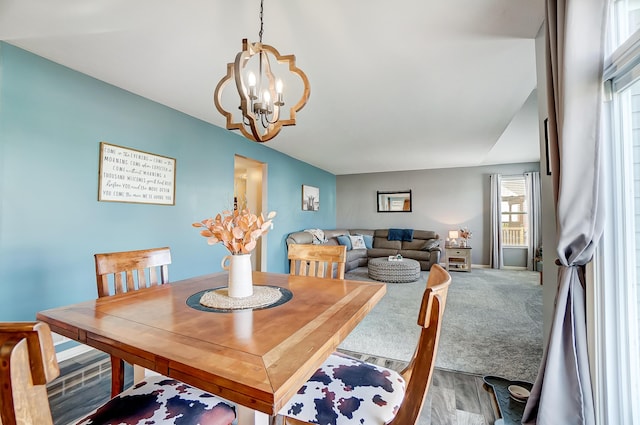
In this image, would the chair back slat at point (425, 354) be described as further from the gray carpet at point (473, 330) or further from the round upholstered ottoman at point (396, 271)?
the round upholstered ottoman at point (396, 271)

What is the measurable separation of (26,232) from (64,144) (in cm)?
74

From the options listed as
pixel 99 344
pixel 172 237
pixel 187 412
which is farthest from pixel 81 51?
pixel 187 412

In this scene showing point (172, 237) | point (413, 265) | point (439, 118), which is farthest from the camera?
point (413, 265)

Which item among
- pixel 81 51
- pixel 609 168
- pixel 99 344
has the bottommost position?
pixel 99 344

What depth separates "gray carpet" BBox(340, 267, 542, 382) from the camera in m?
2.20

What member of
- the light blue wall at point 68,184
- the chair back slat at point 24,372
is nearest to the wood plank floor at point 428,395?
the light blue wall at point 68,184

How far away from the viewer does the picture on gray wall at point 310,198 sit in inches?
237

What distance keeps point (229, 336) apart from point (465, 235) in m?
Answer: 6.56

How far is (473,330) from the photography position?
9.25 feet

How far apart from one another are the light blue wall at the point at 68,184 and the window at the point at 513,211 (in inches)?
259

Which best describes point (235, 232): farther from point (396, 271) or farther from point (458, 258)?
point (458, 258)

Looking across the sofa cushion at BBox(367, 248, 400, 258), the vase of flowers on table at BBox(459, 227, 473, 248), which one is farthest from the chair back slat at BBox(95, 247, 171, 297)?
the vase of flowers on table at BBox(459, 227, 473, 248)

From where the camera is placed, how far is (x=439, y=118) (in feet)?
11.3

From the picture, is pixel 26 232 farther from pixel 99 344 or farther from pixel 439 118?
pixel 439 118
